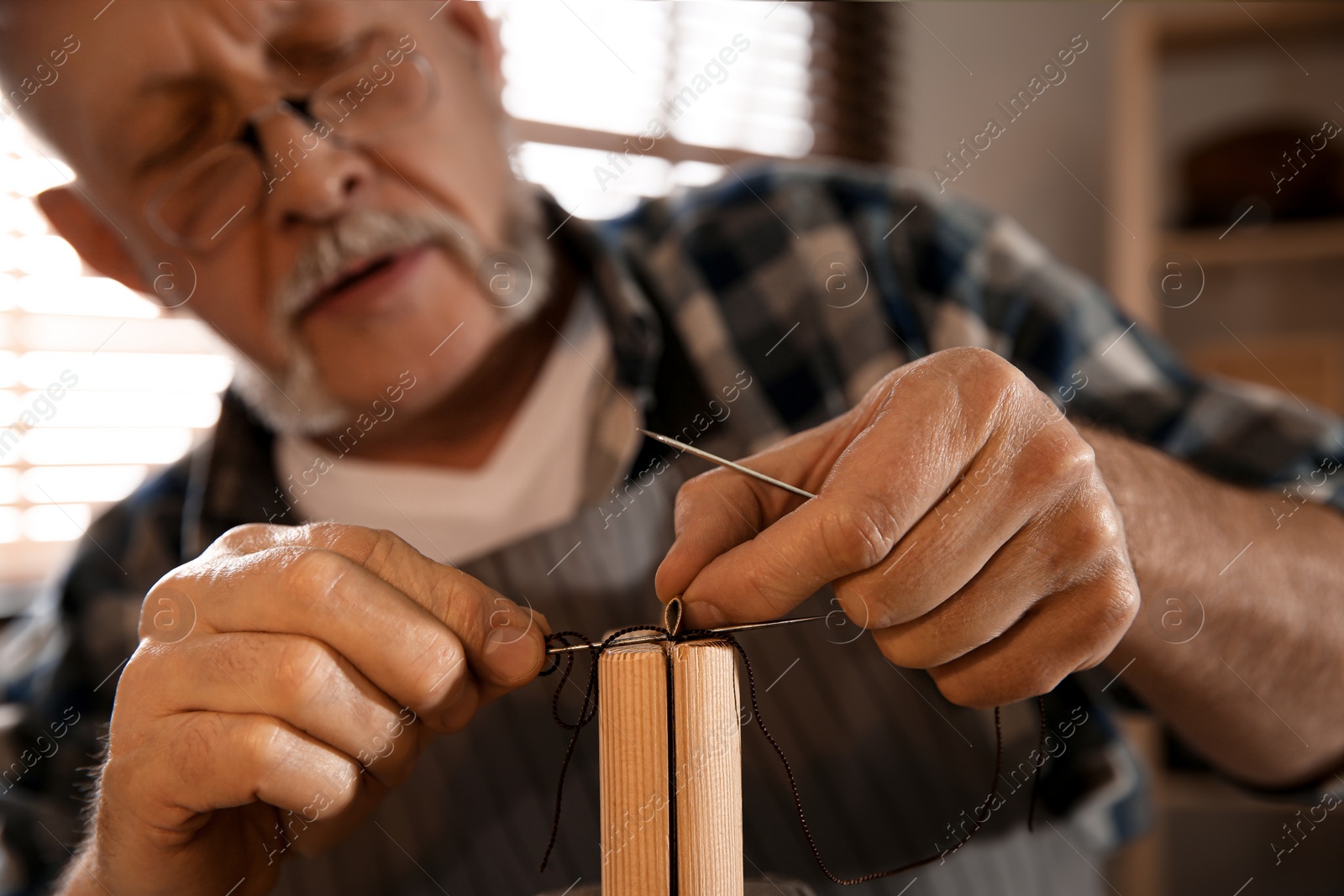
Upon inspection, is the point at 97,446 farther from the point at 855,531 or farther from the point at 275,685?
the point at 855,531

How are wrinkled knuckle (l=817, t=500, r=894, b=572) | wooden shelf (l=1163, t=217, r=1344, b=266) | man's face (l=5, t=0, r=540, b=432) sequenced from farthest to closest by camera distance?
wooden shelf (l=1163, t=217, r=1344, b=266) < man's face (l=5, t=0, r=540, b=432) < wrinkled knuckle (l=817, t=500, r=894, b=572)

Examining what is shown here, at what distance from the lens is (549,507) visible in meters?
0.71

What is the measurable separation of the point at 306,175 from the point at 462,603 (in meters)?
0.32

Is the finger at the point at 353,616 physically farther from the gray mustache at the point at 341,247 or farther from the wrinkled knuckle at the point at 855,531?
the gray mustache at the point at 341,247

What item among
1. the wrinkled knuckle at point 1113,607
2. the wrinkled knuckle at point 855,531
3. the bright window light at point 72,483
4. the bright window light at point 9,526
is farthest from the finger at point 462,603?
the bright window light at point 9,526

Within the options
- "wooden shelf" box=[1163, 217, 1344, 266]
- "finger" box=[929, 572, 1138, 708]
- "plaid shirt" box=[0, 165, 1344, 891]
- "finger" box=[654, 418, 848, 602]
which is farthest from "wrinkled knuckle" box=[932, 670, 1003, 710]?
"wooden shelf" box=[1163, 217, 1344, 266]

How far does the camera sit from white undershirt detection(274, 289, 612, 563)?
653 millimetres

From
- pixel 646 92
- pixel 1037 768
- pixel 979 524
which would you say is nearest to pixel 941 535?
pixel 979 524

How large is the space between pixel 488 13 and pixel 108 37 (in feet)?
1.06

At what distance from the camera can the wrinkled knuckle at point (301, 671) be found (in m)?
0.32

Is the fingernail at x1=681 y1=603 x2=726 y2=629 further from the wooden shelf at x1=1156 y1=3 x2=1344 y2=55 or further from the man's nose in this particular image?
the wooden shelf at x1=1156 y1=3 x2=1344 y2=55

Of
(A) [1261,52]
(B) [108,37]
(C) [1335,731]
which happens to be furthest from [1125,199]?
(B) [108,37]

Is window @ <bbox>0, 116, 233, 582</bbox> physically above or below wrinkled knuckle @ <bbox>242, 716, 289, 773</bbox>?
above

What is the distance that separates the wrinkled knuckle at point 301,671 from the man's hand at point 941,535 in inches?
5.3
